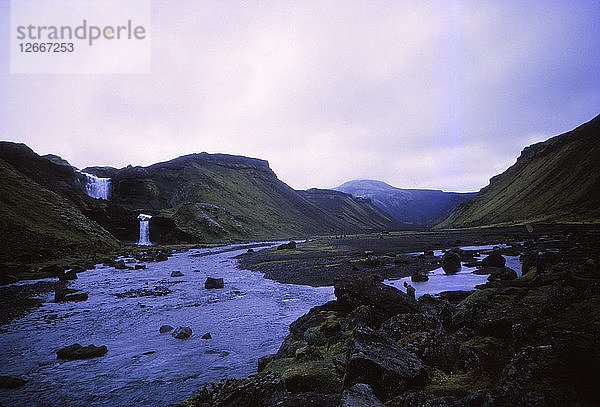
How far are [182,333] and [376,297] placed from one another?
7761mm

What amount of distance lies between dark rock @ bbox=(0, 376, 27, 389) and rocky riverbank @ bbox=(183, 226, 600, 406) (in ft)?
18.4

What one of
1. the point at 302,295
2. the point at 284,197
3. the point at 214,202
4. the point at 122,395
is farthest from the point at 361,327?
the point at 284,197

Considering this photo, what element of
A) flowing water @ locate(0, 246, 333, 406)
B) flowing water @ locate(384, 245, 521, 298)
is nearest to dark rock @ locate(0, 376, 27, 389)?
flowing water @ locate(0, 246, 333, 406)

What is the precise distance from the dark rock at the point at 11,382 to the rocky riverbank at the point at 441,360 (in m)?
5.62

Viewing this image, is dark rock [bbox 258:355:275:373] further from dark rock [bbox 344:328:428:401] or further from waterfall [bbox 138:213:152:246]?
waterfall [bbox 138:213:152:246]

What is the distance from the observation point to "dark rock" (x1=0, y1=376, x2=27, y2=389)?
30.0ft

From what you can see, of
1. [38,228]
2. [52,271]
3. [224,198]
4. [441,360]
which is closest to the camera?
[441,360]

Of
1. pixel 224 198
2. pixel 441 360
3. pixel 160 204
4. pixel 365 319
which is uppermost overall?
pixel 224 198

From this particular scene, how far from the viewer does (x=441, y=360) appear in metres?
6.21

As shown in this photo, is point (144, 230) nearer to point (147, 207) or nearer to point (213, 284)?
point (147, 207)

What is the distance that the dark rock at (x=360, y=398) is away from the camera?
413 cm

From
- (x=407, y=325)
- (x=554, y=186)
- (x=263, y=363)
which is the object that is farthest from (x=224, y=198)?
(x=407, y=325)

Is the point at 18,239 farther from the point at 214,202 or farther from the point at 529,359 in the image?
the point at 214,202

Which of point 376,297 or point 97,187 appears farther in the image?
point 97,187
